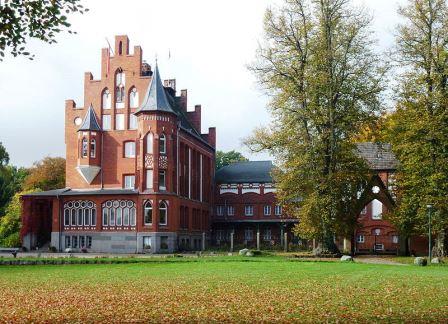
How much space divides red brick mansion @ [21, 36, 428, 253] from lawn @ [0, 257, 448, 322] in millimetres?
31937

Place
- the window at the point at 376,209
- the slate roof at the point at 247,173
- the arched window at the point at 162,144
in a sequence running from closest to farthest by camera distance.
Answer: the arched window at the point at 162,144 < the window at the point at 376,209 < the slate roof at the point at 247,173

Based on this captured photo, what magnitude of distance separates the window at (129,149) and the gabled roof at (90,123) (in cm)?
311

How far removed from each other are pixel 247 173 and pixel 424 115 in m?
35.6

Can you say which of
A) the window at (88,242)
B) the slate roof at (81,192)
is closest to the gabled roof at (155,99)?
the slate roof at (81,192)

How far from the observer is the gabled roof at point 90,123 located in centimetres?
6122

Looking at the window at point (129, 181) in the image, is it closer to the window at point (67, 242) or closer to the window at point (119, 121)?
the window at point (119, 121)

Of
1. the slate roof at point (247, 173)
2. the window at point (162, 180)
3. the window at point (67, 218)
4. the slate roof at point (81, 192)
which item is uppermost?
the slate roof at point (247, 173)

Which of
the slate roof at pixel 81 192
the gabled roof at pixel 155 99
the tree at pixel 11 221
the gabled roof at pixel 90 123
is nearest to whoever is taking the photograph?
the gabled roof at pixel 155 99

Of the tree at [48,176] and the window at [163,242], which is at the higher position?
the tree at [48,176]

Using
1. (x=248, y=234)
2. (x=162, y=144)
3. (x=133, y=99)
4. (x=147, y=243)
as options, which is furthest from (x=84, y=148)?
(x=248, y=234)

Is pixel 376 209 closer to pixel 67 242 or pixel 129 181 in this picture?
pixel 129 181

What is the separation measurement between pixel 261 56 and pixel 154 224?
64.8 feet

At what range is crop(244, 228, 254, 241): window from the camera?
73000mm

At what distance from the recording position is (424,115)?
4162cm
